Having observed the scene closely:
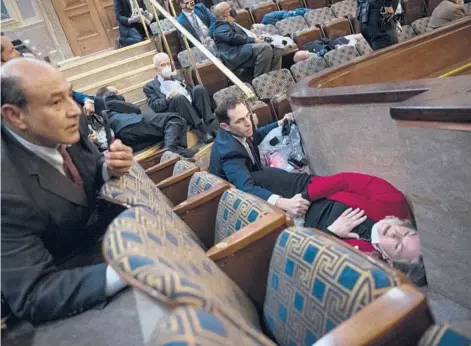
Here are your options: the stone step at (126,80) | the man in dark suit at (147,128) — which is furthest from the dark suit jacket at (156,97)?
the stone step at (126,80)

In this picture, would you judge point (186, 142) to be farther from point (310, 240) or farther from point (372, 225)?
point (310, 240)

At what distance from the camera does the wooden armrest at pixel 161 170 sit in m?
1.51

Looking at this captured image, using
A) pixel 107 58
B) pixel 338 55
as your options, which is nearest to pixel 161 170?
pixel 338 55

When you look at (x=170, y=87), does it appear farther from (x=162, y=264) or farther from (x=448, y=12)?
(x=162, y=264)

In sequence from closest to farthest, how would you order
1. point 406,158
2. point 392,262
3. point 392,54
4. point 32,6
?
1. point 406,158
2. point 392,262
3. point 392,54
4. point 32,6

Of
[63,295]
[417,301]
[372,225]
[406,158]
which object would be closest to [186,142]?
[372,225]

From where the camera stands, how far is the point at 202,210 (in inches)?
42.4

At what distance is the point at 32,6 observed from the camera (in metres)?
4.55

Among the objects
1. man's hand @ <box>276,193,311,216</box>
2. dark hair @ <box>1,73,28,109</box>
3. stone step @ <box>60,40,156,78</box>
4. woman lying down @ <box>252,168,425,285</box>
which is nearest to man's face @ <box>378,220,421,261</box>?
woman lying down @ <box>252,168,425,285</box>

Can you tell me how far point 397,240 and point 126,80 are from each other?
9.12ft

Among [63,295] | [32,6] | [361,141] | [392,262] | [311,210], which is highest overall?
[32,6]

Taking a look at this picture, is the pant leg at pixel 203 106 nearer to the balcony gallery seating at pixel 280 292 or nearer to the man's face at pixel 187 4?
the man's face at pixel 187 4

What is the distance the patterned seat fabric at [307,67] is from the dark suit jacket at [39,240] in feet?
7.82

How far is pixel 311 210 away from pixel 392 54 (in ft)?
2.92
